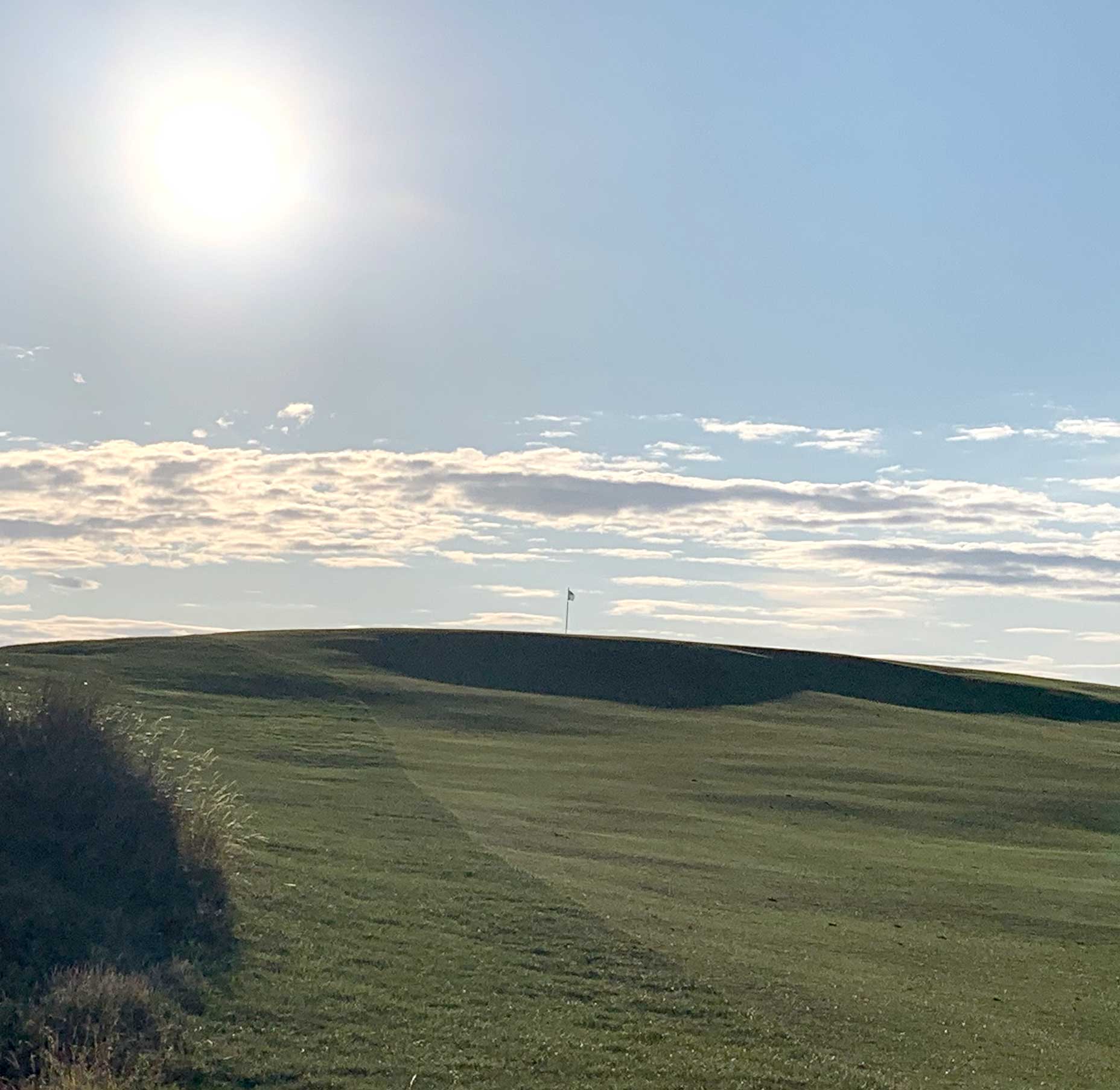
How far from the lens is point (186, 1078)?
48.5 ft

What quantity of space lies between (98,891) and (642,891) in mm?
11173

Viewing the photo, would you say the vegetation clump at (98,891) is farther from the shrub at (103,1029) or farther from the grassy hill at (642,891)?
the grassy hill at (642,891)

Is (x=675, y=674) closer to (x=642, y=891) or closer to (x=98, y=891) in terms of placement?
(x=642, y=891)

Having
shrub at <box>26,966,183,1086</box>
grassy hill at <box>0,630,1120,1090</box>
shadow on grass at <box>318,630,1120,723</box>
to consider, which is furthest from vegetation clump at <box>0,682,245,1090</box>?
shadow on grass at <box>318,630,1120,723</box>

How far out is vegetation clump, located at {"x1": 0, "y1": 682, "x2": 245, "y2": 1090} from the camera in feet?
51.1

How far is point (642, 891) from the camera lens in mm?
27109

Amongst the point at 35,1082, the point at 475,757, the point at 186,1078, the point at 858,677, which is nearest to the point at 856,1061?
the point at 186,1078

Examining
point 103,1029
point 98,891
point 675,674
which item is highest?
point 675,674

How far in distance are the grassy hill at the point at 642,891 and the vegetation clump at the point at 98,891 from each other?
80 cm

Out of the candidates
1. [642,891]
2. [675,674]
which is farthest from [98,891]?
[675,674]

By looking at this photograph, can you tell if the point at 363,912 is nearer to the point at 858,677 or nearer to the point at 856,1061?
the point at 856,1061

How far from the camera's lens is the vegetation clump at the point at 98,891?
15578mm

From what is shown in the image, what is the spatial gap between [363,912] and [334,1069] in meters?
6.54

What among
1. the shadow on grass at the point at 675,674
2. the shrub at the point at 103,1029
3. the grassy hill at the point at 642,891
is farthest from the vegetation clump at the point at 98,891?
the shadow on grass at the point at 675,674
